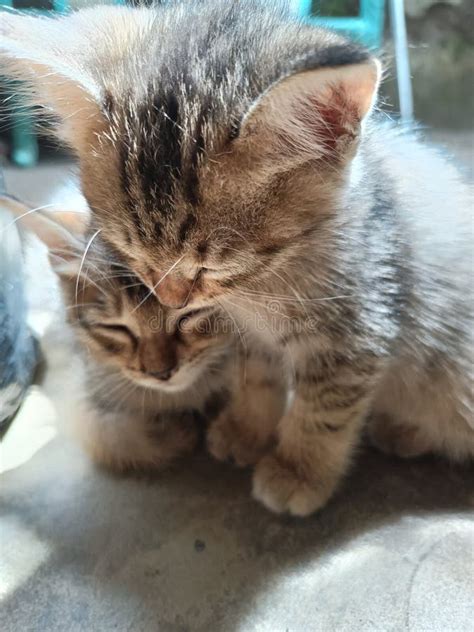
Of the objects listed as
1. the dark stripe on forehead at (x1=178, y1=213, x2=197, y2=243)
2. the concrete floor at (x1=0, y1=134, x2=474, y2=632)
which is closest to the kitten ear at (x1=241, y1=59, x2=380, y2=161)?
the dark stripe on forehead at (x1=178, y1=213, x2=197, y2=243)

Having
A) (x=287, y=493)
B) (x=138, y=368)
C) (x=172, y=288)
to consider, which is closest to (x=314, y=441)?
(x=287, y=493)

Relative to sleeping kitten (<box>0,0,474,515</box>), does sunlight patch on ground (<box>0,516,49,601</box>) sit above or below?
below

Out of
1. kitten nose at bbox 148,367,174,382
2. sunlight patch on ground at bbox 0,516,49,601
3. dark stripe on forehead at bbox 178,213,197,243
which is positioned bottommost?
sunlight patch on ground at bbox 0,516,49,601

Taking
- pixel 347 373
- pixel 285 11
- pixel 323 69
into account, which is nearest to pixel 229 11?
pixel 285 11

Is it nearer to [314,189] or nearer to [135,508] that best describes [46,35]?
[314,189]

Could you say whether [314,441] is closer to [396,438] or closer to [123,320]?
[396,438]

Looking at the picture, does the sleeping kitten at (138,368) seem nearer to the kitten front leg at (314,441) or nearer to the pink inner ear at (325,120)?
the kitten front leg at (314,441)

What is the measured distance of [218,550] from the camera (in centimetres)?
100

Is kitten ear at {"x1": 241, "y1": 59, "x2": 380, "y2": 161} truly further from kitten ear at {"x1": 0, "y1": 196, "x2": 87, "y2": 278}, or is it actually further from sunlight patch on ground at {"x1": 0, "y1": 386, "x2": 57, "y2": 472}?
sunlight patch on ground at {"x1": 0, "y1": 386, "x2": 57, "y2": 472}

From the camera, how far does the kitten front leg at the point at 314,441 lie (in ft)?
3.23

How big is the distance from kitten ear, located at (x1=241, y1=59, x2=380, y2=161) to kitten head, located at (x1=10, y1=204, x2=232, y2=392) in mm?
309

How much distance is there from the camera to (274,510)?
1.06m

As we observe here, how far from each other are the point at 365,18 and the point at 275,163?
1029mm

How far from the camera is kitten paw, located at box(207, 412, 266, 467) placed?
1164 millimetres
